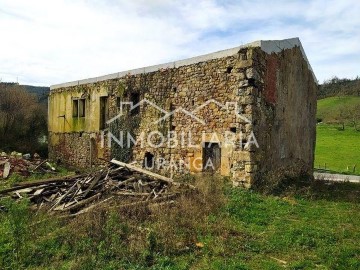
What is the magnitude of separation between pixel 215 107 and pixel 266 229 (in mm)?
4764

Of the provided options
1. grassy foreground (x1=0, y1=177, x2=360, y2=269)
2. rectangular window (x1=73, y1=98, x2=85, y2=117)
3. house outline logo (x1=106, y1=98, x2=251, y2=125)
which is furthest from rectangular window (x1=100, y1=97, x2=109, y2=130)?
grassy foreground (x1=0, y1=177, x2=360, y2=269)

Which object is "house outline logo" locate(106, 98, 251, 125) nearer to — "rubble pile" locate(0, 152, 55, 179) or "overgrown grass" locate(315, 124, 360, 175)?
"rubble pile" locate(0, 152, 55, 179)

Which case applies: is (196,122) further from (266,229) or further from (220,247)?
(220,247)

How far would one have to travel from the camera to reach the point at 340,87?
52.5m

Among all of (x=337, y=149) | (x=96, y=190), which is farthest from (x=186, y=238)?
(x=337, y=149)

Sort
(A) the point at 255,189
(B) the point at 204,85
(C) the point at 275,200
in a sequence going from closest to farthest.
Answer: (C) the point at 275,200
(A) the point at 255,189
(B) the point at 204,85

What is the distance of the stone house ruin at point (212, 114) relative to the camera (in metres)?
9.66

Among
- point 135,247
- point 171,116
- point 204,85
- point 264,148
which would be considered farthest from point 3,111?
point 135,247

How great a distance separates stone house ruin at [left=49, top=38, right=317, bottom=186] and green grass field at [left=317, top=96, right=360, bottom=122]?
105ft

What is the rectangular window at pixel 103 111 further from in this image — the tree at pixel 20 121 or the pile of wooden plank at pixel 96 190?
the tree at pixel 20 121

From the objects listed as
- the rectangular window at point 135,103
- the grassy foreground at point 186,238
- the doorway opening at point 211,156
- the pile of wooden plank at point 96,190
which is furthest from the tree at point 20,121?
the grassy foreground at point 186,238

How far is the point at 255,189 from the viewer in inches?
368

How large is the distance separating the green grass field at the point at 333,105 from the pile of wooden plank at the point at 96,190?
4136cm

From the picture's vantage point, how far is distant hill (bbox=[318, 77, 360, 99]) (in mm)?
48375
